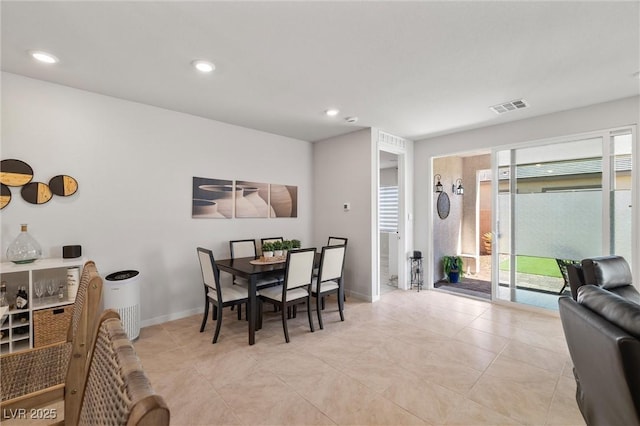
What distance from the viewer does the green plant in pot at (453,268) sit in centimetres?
549

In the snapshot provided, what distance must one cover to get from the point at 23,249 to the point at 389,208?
246 inches

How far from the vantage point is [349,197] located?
462 cm

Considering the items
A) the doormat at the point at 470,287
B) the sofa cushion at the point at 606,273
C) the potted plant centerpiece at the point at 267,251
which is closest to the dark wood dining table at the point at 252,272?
the potted plant centerpiece at the point at 267,251

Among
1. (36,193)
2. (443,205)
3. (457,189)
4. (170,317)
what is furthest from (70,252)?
(457,189)

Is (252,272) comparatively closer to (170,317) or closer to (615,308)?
(170,317)

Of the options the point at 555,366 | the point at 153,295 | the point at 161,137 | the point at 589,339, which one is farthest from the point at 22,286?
the point at 555,366

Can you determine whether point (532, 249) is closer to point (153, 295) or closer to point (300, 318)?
point (300, 318)

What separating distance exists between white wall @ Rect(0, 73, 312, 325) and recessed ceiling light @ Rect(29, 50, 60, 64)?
54 centimetres

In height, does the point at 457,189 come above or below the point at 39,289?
above

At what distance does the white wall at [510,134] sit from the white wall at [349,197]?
126 cm

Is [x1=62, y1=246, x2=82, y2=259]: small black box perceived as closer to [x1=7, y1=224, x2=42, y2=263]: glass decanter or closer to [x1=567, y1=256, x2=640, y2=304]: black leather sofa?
[x1=7, y1=224, x2=42, y2=263]: glass decanter

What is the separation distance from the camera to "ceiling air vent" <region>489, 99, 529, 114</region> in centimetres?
333

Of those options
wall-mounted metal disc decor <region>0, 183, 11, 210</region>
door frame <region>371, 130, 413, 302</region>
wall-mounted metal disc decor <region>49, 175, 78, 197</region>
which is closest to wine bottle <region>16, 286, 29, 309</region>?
wall-mounted metal disc decor <region>0, 183, 11, 210</region>

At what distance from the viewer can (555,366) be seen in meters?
2.51
